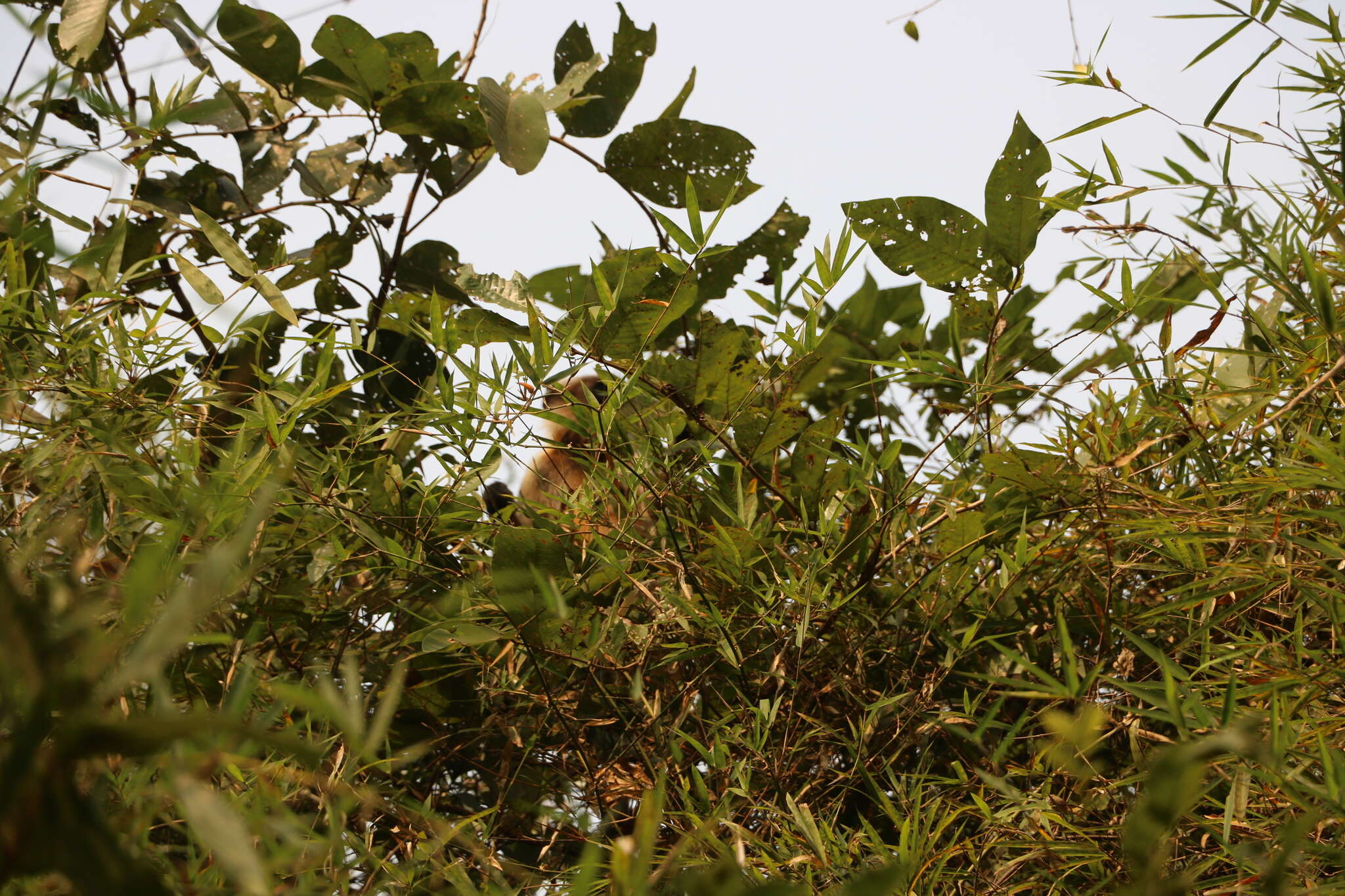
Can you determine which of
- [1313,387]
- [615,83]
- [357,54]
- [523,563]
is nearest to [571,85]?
[615,83]

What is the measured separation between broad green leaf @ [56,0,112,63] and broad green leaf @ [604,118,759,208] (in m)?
0.44

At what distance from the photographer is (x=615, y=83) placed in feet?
2.95

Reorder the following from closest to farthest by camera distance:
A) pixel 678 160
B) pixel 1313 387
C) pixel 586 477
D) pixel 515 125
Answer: pixel 1313 387 → pixel 586 477 → pixel 515 125 → pixel 678 160

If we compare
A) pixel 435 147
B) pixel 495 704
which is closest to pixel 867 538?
pixel 495 704

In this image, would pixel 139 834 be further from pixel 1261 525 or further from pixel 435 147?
pixel 435 147

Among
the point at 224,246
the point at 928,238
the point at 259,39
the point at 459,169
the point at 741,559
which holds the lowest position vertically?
the point at 741,559

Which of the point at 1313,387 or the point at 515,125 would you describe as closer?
the point at 1313,387

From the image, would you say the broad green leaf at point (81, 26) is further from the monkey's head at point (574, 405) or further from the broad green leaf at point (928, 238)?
the broad green leaf at point (928, 238)

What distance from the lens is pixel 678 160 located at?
857 millimetres

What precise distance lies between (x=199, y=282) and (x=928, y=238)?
48 cm

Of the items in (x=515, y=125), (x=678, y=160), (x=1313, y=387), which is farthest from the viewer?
(x=678, y=160)

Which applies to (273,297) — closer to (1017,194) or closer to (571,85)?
(571,85)

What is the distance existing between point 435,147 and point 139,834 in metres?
0.69

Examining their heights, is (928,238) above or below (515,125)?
below
